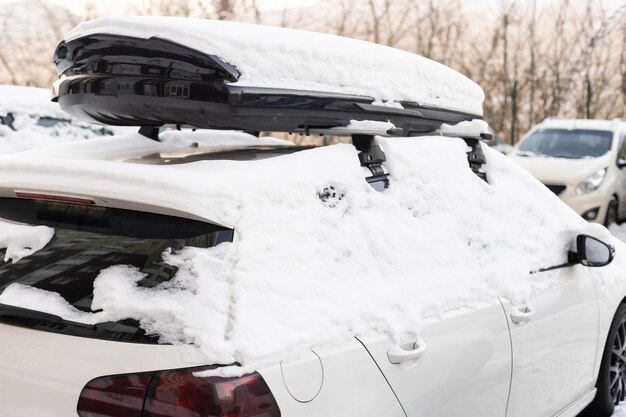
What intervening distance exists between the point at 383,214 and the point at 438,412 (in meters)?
0.71

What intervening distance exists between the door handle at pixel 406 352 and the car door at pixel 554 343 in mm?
641

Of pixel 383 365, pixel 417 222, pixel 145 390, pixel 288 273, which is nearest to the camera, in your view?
pixel 145 390

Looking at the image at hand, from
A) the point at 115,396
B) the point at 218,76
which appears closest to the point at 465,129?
the point at 218,76

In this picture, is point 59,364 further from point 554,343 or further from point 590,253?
point 590,253

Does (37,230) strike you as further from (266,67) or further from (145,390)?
(266,67)

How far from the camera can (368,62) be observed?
104 inches

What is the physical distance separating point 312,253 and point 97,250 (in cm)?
64

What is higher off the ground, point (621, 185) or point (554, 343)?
point (621, 185)

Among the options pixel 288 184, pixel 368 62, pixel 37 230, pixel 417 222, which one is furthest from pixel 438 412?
pixel 37 230

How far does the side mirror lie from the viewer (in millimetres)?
3400

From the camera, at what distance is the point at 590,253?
3.44 m

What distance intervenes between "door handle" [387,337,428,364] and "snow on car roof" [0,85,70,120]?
650cm

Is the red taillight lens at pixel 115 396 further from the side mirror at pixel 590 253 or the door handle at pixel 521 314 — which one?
the side mirror at pixel 590 253

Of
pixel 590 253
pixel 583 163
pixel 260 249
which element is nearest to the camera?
pixel 260 249
